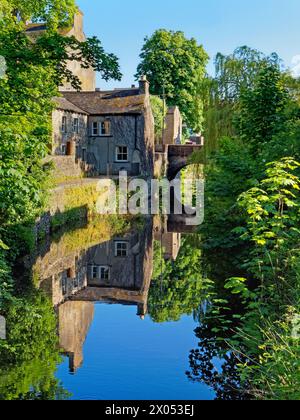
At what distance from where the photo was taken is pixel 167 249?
74.9 ft

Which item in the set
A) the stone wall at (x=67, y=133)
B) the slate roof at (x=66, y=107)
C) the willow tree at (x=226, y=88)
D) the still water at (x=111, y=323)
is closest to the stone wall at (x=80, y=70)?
the stone wall at (x=67, y=133)

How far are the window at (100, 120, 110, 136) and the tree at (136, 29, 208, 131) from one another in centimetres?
1204

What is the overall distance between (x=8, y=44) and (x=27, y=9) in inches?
446

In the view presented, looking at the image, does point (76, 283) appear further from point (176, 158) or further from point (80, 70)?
point (80, 70)

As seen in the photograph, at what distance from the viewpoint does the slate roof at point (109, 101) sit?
38.7 meters

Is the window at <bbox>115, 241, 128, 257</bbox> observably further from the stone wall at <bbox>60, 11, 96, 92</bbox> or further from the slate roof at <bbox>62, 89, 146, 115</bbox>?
the stone wall at <bbox>60, 11, 96, 92</bbox>

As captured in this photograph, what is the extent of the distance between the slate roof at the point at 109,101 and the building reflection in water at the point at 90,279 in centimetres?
1640

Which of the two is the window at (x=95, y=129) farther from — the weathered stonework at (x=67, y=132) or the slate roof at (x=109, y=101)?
the slate roof at (x=109, y=101)

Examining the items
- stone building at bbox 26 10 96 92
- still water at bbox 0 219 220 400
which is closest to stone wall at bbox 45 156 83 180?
still water at bbox 0 219 220 400

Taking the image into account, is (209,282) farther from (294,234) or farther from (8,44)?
(8,44)

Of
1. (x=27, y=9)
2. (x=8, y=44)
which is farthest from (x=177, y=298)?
(x=27, y=9)

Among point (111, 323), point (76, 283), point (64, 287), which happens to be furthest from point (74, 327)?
point (76, 283)

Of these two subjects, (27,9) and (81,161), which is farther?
(81,161)

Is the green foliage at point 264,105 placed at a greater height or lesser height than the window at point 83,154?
greater
